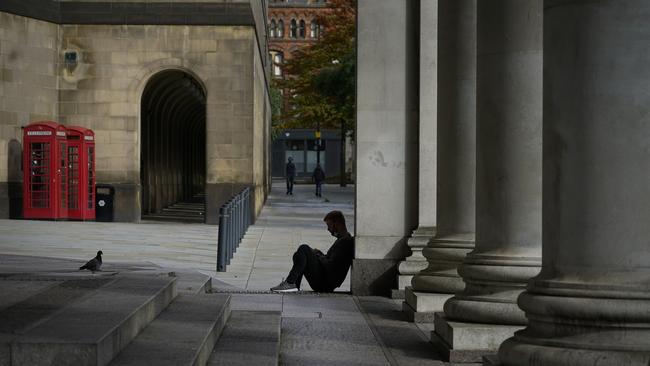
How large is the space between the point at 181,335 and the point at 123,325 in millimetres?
878

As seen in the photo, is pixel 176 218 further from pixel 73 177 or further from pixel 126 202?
pixel 73 177

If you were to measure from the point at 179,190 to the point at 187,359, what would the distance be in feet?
151

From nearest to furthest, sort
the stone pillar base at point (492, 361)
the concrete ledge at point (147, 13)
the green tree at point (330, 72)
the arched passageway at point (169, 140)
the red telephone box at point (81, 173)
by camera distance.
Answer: the stone pillar base at point (492, 361) → the red telephone box at point (81, 173) → the concrete ledge at point (147, 13) → the arched passageway at point (169, 140) → the green tree at point (330, 72)

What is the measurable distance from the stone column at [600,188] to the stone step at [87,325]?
232 centimetres

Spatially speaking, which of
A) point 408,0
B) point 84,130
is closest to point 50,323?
point 408,0

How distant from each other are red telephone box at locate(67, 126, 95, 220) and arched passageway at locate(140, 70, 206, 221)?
9.88 ft

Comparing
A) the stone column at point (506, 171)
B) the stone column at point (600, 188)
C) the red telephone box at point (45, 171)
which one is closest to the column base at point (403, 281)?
the stone column at point (506, 171)

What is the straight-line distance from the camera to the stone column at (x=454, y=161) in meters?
11.6

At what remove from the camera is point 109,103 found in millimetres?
33156

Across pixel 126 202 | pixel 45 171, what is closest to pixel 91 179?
pixel 126 202

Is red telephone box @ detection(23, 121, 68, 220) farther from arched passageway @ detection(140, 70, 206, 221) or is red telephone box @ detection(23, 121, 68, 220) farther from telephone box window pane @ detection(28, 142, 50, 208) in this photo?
arched passageway @ detection(140, 70, 206, 221)

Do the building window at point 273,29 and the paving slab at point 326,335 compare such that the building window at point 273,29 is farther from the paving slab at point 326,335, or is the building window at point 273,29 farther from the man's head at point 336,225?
the paving slab at point 326,335

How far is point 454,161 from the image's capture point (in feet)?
38.7

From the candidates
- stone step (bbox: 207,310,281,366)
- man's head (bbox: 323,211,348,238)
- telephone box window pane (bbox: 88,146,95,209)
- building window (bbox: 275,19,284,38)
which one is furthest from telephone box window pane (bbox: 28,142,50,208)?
building window (bbox: 275,19,284,38)
